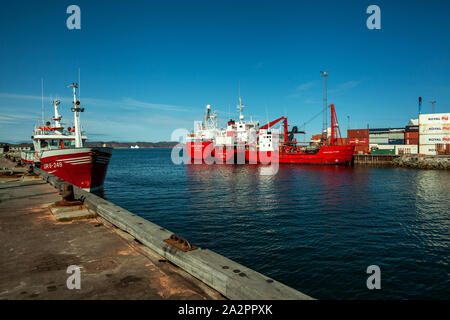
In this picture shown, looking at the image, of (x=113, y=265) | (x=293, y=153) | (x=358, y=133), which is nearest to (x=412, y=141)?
(x=358, y=133)

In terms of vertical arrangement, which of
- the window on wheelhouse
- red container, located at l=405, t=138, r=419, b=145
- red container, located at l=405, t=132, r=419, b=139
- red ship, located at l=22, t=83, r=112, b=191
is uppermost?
red container, located at l=405, t=132, r=419, b=139

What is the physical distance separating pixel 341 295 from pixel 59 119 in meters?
28.2

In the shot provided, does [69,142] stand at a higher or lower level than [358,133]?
lower

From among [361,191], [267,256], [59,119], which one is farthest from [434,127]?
[59,119]

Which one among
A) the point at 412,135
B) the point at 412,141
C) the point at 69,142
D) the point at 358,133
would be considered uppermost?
the point at 358,133

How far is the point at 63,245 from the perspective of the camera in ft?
17.4

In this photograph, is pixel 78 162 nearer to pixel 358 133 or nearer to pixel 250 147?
pixel 250 147

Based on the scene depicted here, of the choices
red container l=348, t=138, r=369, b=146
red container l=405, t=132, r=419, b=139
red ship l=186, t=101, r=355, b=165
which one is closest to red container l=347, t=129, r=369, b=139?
red container l=348, t=138, r=369, b=146

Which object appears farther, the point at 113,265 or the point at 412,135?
the point at 412,135

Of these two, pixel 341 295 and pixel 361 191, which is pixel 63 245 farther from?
pixel 361 191

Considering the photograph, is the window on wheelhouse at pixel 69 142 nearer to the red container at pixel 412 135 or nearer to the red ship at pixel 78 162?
the red ship at pixel 78 162

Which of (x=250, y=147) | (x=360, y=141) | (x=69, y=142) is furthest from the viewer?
(x=360, y=141)

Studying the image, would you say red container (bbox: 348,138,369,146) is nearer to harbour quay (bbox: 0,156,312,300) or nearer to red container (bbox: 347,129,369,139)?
red container (bbox: 347,129,369,139)

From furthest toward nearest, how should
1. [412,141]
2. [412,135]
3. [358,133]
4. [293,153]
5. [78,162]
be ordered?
1. [358,133]
2. [412,135]
3. [412,141]
4. [293,153]
5. [78,162]
